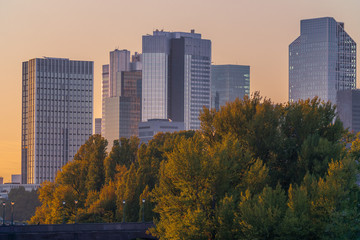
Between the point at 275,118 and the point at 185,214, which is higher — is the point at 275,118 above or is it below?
above

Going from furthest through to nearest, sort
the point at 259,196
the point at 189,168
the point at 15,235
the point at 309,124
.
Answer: the point at 15,235 < the point at 309,124 < the point at 189,168 < the point at 259,196

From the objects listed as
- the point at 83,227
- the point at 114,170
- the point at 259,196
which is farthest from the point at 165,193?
the point at 114,170

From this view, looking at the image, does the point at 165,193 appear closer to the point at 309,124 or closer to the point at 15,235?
the point at 309,124

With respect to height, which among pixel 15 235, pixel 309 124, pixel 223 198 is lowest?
pixel 15 235

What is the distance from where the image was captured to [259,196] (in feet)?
297

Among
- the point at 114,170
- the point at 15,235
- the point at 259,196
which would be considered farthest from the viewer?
the point at 114,170

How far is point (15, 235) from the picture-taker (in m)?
125

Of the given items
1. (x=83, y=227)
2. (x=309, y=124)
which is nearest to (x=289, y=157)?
(x=309, y=124)

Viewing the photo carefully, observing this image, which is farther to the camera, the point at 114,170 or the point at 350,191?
the point at 114,170

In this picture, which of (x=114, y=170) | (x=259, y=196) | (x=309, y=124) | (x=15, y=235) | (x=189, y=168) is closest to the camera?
(x=259, y=196)

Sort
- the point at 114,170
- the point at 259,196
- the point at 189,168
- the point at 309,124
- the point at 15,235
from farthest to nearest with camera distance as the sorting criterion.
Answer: the point at 114,170 < the point at 15,235 < the point at 309,124 < the point at 189,168 < the point at 259,196

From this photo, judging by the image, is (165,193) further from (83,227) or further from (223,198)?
(83,227)

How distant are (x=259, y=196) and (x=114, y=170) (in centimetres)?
7069

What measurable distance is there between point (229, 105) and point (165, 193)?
14308mm
